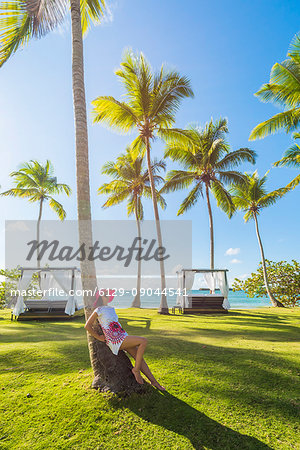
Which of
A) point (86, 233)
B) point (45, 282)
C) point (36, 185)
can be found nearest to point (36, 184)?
point (36, 185)

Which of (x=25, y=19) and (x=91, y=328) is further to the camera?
(x=25, y=19)

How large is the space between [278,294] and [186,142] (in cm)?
1527

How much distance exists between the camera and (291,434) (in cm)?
240

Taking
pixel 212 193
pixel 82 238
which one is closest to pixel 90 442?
pixel 82 238

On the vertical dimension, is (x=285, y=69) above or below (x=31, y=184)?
above

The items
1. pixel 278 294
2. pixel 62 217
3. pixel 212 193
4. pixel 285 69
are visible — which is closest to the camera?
pixel 285 69

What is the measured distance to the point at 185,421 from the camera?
8.55ft

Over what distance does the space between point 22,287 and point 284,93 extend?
15790 mm

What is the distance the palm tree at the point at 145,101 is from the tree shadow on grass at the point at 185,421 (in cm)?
953

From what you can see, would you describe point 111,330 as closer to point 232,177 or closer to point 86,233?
point 86,233

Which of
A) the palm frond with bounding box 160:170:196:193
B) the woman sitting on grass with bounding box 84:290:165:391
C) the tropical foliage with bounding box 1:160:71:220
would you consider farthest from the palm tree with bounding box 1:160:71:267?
the woman sitting on grass with bounding box 84:290:165:391

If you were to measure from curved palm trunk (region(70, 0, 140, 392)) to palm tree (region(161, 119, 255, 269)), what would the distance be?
13.0 metres

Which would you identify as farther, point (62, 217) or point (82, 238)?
point (62, 217)

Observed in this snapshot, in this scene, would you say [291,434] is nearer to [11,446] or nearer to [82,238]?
[11,446]
